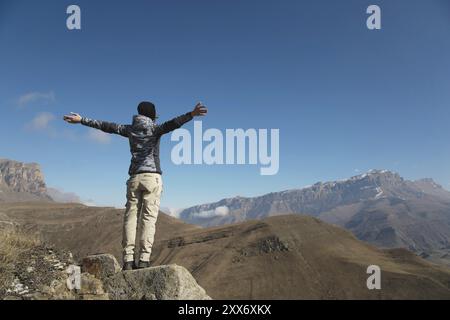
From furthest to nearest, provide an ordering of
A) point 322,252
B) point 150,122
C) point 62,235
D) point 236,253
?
point 62,235
point 236,253
point 322,252
point 150,122

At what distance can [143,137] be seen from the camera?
28.2 ft

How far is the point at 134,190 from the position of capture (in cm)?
835

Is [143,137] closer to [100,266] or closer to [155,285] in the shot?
[100,266]

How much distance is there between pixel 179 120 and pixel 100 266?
134 inches

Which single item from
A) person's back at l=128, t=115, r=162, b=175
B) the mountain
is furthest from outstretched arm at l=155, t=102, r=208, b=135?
the mountain

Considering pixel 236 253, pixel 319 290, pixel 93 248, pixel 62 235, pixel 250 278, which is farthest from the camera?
pixel 62 235

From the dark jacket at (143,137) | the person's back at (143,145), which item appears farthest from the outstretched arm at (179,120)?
the person's back at (143,145)

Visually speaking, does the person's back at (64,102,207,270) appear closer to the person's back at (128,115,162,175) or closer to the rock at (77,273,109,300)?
the person's back at (128,115,162,175)

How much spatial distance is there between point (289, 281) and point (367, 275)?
22.1 metres

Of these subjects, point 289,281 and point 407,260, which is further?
point 407,260

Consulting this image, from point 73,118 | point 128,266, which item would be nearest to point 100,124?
point 73,118
